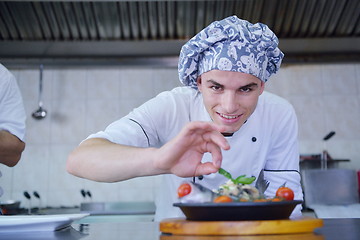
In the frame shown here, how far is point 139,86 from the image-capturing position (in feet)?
11.9

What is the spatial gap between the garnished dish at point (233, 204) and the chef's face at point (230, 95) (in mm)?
289

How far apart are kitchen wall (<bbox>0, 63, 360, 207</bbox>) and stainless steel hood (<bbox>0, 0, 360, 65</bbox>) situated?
24cm

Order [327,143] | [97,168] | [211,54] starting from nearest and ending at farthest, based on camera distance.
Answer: [97,168]
[211,54]
[327,143]

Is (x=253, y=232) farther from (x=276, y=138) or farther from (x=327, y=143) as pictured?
(x=327, y=143)

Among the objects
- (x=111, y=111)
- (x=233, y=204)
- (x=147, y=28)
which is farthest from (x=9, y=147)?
(x=111, y=111)

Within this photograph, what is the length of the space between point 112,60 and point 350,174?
1.83 metres

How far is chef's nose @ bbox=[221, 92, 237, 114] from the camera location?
4.16 feet

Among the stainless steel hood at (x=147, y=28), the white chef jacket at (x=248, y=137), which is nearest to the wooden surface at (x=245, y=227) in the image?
the white chef jacket at (x=248, y=137)

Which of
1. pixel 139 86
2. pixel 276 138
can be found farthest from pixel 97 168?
pixel 139 86

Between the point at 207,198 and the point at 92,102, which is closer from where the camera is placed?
the point at 207,198

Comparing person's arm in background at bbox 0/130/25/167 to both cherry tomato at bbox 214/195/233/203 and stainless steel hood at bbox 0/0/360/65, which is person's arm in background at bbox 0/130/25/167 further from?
stainless steel hood at bbox 0/0/360/65

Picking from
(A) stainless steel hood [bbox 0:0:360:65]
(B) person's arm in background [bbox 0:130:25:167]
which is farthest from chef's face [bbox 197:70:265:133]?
(A) stainless steel hood [bbox 0:0:360:65]

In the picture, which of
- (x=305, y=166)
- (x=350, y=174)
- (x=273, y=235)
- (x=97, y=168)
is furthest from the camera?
(x=305, y=166)

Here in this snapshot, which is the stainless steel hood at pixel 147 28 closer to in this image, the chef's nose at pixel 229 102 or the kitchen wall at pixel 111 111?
the kitchen wall at pixel 111 111
